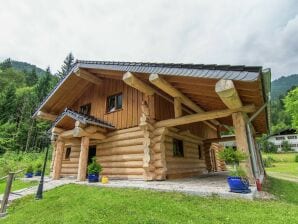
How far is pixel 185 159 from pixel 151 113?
3616 millimetres

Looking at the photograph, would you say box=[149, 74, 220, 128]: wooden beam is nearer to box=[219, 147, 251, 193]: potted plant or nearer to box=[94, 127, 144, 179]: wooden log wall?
box=[94, 127, 144, 179]: wooden log wall

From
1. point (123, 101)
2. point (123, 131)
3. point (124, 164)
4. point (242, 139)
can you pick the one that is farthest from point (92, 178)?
point (242, 139)

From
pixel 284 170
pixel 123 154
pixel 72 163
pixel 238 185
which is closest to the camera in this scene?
pixel 238 185

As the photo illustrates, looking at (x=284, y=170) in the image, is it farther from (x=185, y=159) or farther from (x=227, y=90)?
(x=227, y=90)

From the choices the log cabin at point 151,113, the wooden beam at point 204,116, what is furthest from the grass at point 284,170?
the wooden beam at point 204,116

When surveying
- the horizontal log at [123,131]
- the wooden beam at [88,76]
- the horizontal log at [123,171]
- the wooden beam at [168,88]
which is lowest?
the horizontal log at [123,171]

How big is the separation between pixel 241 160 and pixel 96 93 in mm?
9037

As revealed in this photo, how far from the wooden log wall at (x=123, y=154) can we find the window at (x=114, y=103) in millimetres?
1426

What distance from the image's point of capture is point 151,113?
373 inches

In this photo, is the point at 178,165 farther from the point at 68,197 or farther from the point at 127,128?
the point at 68,197

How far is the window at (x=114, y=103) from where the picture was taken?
1122 centimetres

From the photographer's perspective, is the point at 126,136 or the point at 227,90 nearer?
the point at 227,90

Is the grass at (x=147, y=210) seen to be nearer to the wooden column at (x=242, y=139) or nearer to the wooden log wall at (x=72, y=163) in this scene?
the wooden column at (x=242, y=139)

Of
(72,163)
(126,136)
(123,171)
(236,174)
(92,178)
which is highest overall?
(126,136)
